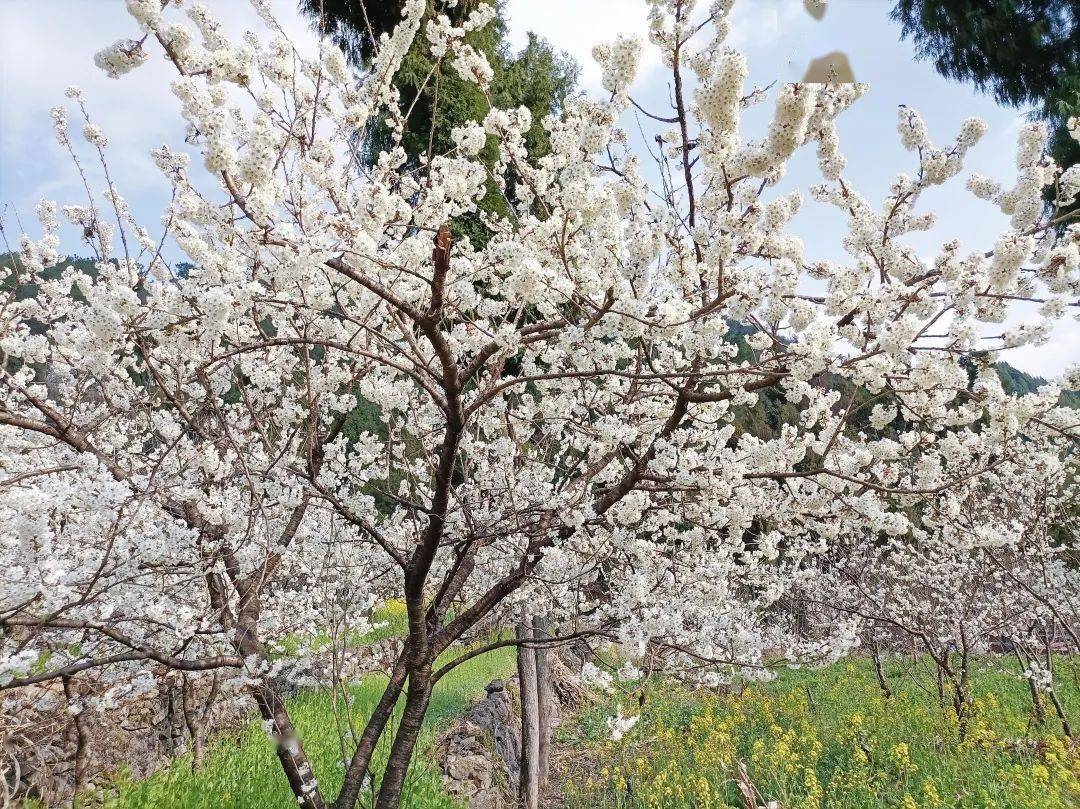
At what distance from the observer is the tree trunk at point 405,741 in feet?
9.89

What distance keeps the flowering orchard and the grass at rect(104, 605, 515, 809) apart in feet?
1.81

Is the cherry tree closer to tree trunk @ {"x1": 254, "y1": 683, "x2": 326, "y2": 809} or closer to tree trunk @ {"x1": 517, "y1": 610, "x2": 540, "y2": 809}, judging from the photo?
tree trunk @ {"x1": 517, "y1": 610, "x2": 540, "y2": 809}

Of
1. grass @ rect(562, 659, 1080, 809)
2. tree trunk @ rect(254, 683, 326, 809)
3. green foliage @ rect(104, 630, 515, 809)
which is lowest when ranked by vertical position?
grass @ rect(562, 659, 1080, 809)

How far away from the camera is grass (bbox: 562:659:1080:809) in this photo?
4.42 meters

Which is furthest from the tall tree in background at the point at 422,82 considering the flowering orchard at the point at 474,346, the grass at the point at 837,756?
the grass at the point at 837,756

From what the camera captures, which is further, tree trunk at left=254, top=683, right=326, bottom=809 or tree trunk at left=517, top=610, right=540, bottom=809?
tree trunk at left=517, top=610, right=540, bottom=809

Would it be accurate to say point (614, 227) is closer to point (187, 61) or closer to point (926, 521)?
point (187, 61)

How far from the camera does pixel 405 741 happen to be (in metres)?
3.12

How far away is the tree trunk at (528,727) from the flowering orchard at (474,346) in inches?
65.5

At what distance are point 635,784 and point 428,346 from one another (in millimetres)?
4806

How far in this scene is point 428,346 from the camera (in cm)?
378

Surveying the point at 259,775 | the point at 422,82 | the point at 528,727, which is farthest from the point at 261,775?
the point at 422,82

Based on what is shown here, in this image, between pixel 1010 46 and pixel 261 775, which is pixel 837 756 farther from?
pixel 1010 46

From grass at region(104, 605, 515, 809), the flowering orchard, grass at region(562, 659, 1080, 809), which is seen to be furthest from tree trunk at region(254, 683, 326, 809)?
grass at region(562, 659, 1080, 809)
